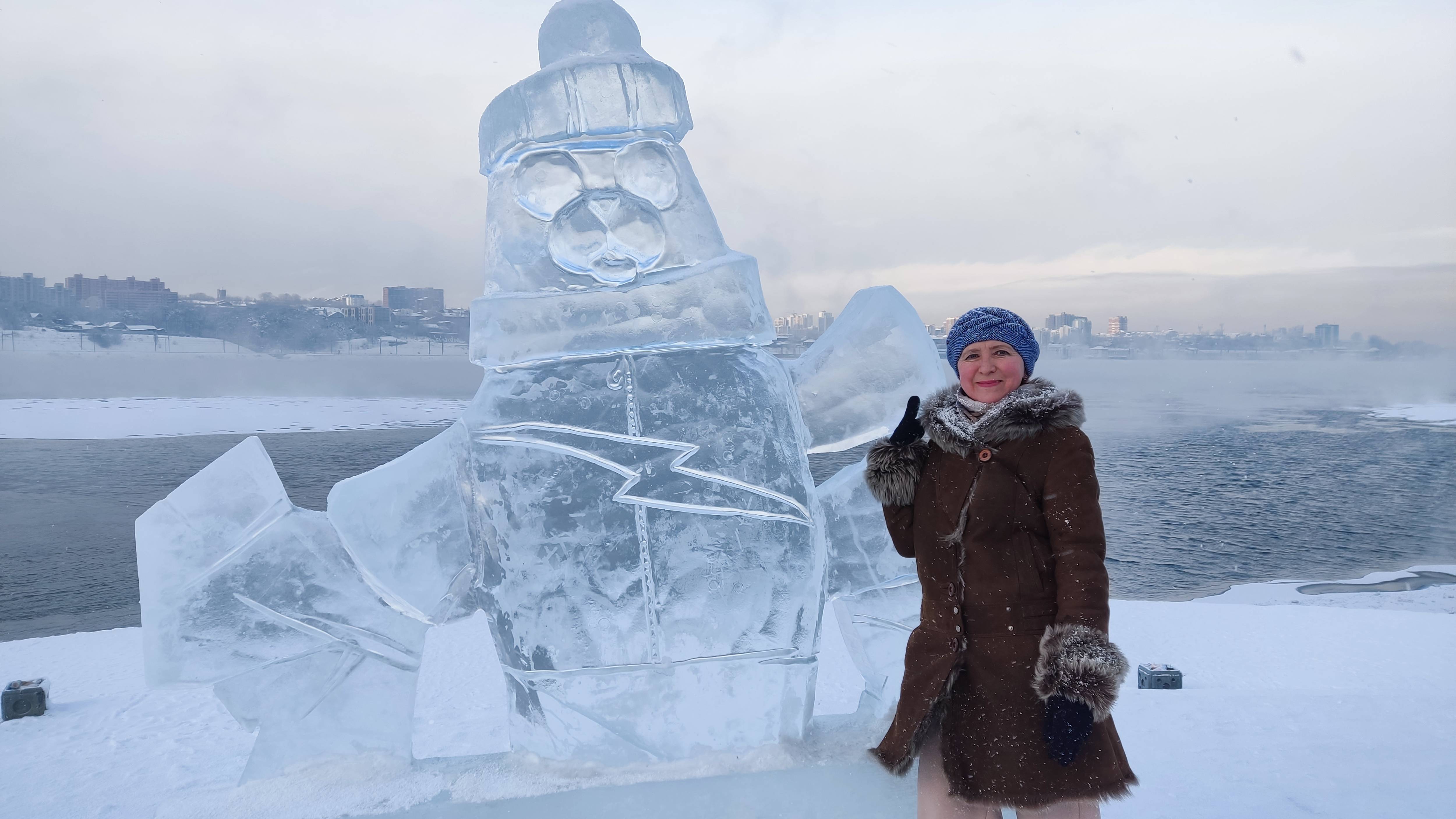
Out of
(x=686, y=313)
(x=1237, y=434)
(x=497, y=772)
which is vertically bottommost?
(x=1237, y=434)

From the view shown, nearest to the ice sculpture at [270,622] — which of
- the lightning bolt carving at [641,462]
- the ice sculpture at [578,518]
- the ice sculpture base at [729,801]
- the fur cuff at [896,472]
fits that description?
the ice sculpture at [578,518]

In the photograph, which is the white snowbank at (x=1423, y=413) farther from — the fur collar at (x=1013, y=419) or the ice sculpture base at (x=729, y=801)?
the fur collar at (x=1013, y=419)

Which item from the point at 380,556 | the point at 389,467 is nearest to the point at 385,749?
the point at 380,556

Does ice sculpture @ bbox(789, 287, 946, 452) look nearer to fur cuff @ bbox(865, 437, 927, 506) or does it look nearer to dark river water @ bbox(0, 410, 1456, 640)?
fur cuff @ bbox(865, 437, 927, 506)

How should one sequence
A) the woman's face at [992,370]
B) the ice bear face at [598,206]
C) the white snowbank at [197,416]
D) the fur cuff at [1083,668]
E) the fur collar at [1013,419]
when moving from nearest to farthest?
the fur cuff at [1083,668]
the fur collar at [1013,419]
the woman's face at [992,370]
the ice bear face at [598,206]
the white snowbank at [197,416]

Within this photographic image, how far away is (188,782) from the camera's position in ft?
10.3

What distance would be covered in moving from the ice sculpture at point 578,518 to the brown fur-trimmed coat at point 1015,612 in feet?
2.19

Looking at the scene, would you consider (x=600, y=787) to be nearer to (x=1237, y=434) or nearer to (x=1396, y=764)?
(x=1396, y=764)

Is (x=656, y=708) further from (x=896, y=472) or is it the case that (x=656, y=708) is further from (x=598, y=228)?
(x=598, y=228)

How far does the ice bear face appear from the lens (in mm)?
2357

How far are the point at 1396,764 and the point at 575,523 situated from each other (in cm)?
297

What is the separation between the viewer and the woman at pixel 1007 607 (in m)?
1.56

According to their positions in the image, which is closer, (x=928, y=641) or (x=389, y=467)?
(x=928, y=641)

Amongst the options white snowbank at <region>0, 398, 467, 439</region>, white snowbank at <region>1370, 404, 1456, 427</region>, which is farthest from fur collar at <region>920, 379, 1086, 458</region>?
white snowbank at <region>1370, 404, 1456, 427</region>
